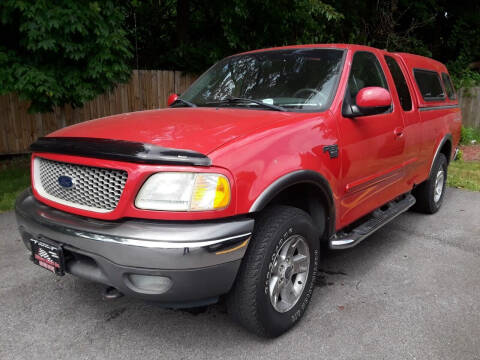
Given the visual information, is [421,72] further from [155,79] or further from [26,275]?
[155,79]

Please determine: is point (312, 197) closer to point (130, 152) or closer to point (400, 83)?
point (130, 152)

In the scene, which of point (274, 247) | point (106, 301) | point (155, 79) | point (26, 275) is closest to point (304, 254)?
point (274, 247)

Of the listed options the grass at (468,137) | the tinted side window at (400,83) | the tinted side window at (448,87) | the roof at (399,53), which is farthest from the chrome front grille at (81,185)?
the grass at (468,137)

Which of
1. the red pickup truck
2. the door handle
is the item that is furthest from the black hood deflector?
the door handle

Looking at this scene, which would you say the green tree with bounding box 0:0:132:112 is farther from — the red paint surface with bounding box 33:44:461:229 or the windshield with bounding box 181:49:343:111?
the red paint surface with bounding box 33:44:461:229

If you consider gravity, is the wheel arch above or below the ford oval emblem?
below

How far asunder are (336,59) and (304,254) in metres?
1.67

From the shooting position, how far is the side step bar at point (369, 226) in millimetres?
3032

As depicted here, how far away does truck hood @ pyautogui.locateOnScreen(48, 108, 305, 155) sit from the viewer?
88.0 inches

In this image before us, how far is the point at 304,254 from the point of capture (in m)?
2.74

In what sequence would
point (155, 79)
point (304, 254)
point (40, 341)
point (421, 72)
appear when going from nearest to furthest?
point (40, 341)
point (304, 254)
point (421, 72)
point (155, 79)

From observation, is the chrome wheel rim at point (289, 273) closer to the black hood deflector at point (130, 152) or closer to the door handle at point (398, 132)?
the black hood deflector at point (130, 152)

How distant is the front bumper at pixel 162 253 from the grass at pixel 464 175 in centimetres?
597

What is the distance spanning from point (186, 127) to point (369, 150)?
1580 mm
